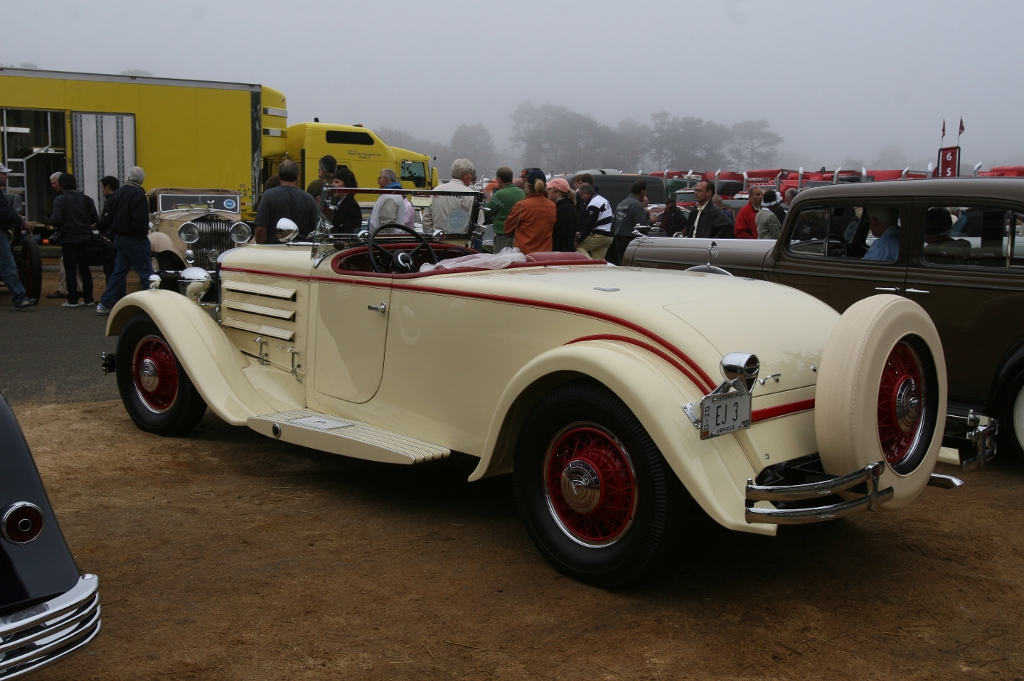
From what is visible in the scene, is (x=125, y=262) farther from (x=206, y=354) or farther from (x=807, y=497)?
(x=807, y=497)

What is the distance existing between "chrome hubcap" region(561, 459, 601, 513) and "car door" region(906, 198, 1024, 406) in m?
2.98

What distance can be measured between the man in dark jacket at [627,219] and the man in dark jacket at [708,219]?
0.84 meters

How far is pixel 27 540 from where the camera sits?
2.24 metres

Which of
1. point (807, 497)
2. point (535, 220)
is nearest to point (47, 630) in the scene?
point (807, 497)

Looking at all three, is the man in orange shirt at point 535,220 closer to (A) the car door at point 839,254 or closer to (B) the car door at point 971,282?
(A) the car door at point 839,254

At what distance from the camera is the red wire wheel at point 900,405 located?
10.8 feet

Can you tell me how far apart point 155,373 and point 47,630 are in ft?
10.8

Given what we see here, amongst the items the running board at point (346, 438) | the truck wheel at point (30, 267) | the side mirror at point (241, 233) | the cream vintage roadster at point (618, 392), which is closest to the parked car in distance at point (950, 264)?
the cream vintage roadster at point (618, 392)

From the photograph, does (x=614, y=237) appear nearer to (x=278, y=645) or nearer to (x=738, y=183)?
(x=278, y=645)

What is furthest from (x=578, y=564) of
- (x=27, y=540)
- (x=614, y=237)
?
(x=614, y=237)

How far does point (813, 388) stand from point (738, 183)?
96.7 ft

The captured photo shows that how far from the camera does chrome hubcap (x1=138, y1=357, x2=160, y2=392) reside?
5211 millimetres

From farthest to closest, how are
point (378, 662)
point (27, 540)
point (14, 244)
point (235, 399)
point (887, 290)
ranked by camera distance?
point (14, 244)
point (887, 290)
point (235, 399)
point (378, 662)
point (27, 540)

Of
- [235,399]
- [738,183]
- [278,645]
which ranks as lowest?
[278,645]
